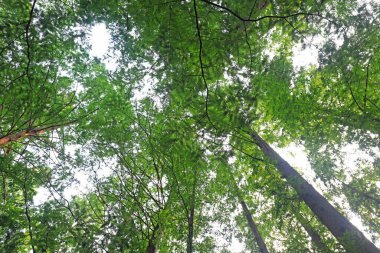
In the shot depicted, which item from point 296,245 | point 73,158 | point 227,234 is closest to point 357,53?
point 296,245

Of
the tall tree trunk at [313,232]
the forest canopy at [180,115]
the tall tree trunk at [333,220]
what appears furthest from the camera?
the tall tree trunk at [313,232]

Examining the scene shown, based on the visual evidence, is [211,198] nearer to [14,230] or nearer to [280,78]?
[280,78]

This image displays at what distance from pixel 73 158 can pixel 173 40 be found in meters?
4.23

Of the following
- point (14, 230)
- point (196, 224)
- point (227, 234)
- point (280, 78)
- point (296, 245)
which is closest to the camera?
point (14, 230)

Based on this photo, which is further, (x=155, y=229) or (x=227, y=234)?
(x=227, y=234)

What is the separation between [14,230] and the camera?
327 centimetres

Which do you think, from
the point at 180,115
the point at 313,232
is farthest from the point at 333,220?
the point at 180,115

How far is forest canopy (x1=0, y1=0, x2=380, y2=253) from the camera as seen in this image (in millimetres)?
2430

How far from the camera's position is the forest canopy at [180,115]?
2430 mm

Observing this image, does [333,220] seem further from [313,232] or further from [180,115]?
[180,115]

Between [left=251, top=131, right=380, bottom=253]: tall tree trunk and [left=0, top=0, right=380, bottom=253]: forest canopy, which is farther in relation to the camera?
[left=251, top=131, right=380, bottom=253]: tall tree trunk

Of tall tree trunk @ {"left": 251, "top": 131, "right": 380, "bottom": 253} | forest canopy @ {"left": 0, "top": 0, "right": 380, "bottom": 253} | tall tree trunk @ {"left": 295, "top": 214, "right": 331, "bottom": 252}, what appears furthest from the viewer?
tall tree trunk @ {"left": 295, "top": 214, "right": 331, "bottom": 252}

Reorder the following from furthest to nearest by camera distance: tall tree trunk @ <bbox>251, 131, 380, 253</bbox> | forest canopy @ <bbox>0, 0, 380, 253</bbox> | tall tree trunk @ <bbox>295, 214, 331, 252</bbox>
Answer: tall tree trunk @ <bbox>295, 214, 331, 252</bbox>
tall tree trunk @ <bbox>251, 131, 380, 253</bbox>
forest canopy @ <bbox>0, 0, 380, 253</bbox>

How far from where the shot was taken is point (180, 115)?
356 centimetres
